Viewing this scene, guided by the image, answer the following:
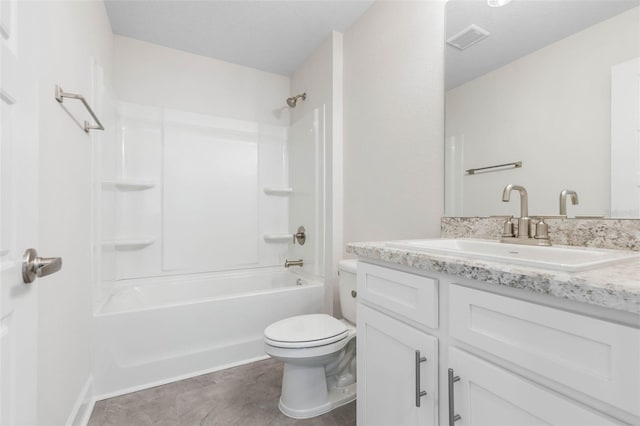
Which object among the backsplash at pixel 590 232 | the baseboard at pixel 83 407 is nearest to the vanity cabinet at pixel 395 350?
Answer: the backsplash at pixel 590 232

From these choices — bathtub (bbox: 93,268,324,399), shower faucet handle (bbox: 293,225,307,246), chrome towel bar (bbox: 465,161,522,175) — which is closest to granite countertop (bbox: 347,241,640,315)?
chrome towel bar (bbox: 465,161,522,175)

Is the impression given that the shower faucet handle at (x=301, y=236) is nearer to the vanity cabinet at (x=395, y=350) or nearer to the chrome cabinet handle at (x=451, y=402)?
the vanity cabinet at (x=395, y=350)

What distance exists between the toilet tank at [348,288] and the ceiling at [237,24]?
172 centimetres

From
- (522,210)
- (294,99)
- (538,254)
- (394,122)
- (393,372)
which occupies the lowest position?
(393,372)

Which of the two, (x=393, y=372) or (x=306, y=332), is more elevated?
(x=393, y=372)

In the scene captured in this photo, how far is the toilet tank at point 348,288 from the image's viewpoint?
5.82 ft

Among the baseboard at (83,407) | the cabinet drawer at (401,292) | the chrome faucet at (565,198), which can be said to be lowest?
the baseboard at (83,407)

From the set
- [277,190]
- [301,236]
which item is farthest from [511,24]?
[277,190]

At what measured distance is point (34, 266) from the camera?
697 mm

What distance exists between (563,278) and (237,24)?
8.14 feet

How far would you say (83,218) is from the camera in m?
1.54

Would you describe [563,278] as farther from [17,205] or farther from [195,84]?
[195,84]

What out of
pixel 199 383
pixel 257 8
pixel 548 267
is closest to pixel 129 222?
pixel 199 383

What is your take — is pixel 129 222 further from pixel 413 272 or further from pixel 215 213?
pixel 413 272
